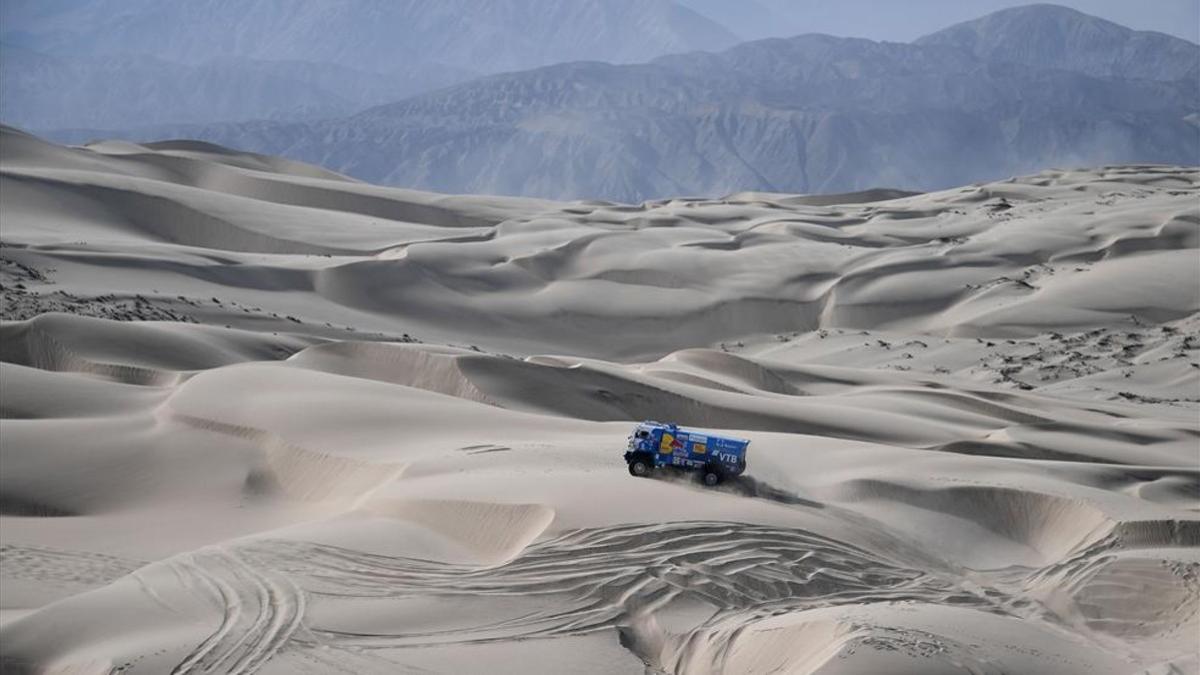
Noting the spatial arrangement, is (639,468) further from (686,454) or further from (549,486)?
(549,486)

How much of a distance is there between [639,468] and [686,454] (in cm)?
46

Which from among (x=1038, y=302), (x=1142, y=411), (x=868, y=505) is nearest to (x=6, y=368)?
(x=868, y=505)

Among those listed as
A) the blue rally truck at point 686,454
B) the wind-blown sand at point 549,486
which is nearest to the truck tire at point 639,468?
the blue rally truck at point 686,454

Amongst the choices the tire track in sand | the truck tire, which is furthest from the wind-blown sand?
the truck tire

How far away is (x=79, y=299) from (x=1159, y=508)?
58.7 ft

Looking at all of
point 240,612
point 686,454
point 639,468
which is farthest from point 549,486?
point 240,612

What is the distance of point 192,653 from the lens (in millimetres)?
7973

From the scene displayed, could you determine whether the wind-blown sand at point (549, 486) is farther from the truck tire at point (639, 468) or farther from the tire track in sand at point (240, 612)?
the truck tire at point (639, 468)

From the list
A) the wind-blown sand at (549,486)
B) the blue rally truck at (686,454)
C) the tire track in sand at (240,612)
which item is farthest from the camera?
the blue rally truck at (686,454)

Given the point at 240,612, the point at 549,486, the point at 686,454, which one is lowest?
the point at 240,612

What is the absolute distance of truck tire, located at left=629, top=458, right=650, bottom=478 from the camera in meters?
12.1

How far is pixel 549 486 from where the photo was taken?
11273mm

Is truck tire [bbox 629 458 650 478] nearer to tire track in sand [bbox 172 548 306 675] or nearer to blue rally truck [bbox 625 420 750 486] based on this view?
blue rally truck [bbox 625 420 750 486]

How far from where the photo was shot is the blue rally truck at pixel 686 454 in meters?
12.0
